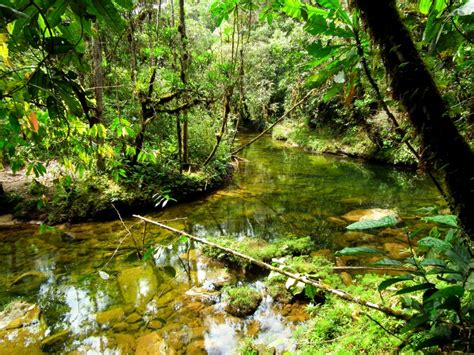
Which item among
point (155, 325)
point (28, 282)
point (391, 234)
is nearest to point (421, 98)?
point (155, 325)

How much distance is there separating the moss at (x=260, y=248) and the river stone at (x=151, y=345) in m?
1.74

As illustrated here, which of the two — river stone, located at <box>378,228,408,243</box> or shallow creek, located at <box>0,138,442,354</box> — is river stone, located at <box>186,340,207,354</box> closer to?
shallow creek, located at <box>0,138,442,354</box>

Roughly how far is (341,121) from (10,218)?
46.6 ft

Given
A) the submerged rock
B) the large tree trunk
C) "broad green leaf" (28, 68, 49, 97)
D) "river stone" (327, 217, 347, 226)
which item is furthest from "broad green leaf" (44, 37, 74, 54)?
"river stone" (327, 217, 347, 226)

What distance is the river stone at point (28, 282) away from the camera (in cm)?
454

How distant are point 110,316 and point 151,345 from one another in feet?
2.86

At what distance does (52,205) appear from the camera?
6.98m

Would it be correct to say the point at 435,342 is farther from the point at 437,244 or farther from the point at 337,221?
the point at 337,221

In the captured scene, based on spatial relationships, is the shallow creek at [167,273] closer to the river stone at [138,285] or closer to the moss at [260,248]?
the river stone at [138,285]

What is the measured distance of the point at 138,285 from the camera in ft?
14.8

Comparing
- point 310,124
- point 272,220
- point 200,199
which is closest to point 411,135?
point 272,220

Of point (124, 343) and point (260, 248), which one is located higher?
point (260, 248)

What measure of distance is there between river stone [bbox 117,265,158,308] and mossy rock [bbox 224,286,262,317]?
1.15 m

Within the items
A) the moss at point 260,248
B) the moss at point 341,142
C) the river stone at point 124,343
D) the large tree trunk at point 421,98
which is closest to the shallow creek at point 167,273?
the river stone at point 124,343
